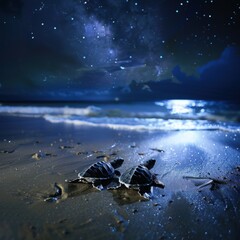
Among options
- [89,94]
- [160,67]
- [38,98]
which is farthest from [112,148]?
[38,98]

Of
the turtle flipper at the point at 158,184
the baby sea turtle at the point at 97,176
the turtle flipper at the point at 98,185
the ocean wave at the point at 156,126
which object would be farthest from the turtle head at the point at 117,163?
the ocean wave at the point at 156,126

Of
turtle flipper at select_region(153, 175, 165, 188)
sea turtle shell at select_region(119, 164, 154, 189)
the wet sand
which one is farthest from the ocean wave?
sea turtle shell at select_region(119, 164, 154, 189)

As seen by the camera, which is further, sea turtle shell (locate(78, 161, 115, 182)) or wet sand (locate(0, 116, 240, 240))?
sea turtle shell (locate(78, 161, 115, 182))

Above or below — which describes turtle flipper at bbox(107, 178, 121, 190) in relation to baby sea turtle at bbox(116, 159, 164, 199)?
below

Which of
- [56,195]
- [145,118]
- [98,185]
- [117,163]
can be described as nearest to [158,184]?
[98,185]

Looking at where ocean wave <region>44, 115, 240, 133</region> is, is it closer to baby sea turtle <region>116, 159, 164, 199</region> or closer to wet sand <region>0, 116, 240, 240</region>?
wet sand <region>0, 116, 240, 240</region>

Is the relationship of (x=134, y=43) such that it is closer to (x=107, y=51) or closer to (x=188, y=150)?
(x=107, y=51)

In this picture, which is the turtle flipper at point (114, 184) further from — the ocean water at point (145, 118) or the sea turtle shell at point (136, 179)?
the ocean water at point (145, 118)

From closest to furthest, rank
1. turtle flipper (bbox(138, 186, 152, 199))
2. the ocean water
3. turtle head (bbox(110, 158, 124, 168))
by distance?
1. turtle flipper (bbox(138, 186, 152, 199))
2. turtle head (bbox(110, 158, 124, 168))
3. the ocean water
